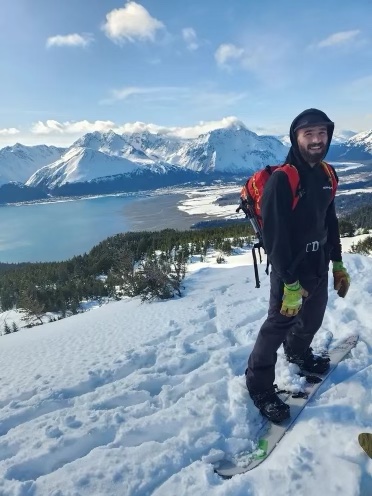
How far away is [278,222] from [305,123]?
761mm

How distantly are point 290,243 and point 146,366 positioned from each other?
2414 mm

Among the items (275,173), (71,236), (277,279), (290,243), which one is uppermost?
(275,173)

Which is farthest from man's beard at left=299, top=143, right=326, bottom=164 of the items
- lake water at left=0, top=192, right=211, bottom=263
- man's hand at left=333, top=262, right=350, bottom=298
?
lake water at left=0, top=192, right=211, bottom=263

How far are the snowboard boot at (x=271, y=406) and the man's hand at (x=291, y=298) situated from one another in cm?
81

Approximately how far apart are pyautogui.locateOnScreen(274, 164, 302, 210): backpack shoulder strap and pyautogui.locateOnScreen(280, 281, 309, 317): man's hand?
62cm

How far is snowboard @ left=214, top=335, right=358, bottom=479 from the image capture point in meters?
2.70

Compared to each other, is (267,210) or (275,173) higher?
(275,173)

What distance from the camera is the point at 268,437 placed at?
118 inches

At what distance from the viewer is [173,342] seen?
16.5 ft

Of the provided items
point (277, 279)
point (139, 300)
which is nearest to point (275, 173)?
point (277, 279)

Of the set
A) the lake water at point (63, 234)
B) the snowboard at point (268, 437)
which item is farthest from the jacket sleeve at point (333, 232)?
the lake water at point (63, 234)

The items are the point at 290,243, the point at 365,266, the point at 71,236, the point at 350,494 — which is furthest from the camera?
the point at 71,236

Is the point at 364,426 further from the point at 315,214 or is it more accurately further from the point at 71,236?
the point at 71,236

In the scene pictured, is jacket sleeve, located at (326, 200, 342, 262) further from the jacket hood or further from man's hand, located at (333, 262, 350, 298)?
the jacket hood
